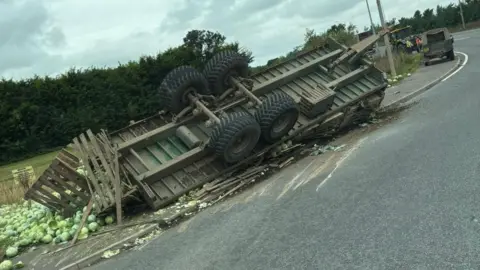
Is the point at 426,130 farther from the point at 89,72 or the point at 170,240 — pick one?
the point at 89,72

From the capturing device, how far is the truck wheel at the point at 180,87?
972 centimetres

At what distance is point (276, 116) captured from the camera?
920 cm

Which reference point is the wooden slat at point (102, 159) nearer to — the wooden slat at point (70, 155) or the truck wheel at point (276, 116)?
the wooden slat at point (70, 155)

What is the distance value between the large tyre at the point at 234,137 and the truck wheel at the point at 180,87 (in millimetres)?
1251

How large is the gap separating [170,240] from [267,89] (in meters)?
5.20

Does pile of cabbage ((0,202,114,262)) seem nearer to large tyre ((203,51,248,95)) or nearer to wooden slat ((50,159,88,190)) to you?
wooden slat ((50,159,88,190))

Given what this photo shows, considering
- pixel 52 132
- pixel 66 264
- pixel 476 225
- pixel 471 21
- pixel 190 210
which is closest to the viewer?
pixel 476 225

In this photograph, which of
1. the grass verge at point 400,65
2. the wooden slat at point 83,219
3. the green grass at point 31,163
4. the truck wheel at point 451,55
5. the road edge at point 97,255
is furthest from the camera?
the truck wheel at point 451,55

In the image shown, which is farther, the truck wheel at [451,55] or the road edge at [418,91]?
the truck wheel at [451,55]

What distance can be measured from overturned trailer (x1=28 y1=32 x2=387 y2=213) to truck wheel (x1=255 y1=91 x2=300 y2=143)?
0.06 ft

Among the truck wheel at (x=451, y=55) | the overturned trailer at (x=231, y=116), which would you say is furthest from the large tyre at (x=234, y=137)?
the truck wheel at (x=451, y=55)

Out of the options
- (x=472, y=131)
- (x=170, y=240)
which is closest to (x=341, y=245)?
(x=170, y=240)

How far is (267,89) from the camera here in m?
11.0

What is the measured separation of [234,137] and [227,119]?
1.30 ft
